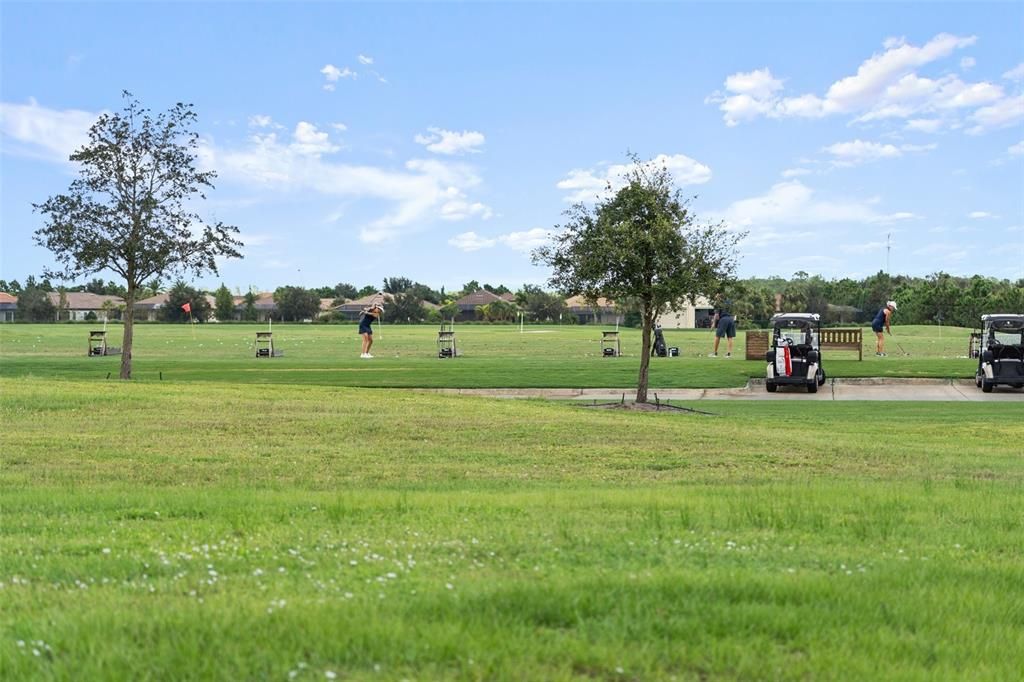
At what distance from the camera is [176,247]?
85.5 feet

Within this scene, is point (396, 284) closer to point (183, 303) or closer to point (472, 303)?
point (472, 303)

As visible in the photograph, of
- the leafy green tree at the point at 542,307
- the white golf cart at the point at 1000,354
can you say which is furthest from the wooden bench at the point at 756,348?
the leafy green tree at the point at 542,307

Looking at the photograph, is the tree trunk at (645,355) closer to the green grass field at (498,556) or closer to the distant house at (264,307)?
the green grass field at (498,556)

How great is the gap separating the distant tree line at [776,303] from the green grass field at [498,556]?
75.0 m

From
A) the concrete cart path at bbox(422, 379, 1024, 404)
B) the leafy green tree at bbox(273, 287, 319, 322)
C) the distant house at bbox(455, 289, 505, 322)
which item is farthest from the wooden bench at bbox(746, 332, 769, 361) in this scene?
the distant house at bbox(455, 289, 505, 322)

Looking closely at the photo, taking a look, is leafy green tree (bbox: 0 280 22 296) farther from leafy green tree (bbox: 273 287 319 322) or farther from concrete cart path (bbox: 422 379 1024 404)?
concrete cart path (bbox: 422 379 1024 404)

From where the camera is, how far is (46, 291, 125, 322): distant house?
13225 cm

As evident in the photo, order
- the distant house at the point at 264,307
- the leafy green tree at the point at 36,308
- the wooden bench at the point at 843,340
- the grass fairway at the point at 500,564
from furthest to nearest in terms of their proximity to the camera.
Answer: the distant house at the point at 264,307 < the leafy green tree at the point at 36,308 < the wooden bench at the point at 843,340 < the grass fairway at the point at 500,564


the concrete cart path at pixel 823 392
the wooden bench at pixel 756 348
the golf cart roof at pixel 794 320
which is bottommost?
the concrete cart path at pixel 823 392

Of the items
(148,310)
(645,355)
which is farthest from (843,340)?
(148,310)

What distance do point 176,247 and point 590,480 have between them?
63.9 ft

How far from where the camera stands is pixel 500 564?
5.07 m

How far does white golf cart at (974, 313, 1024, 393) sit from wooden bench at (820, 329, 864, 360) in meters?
7.61

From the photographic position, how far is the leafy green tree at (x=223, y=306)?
13200cm
